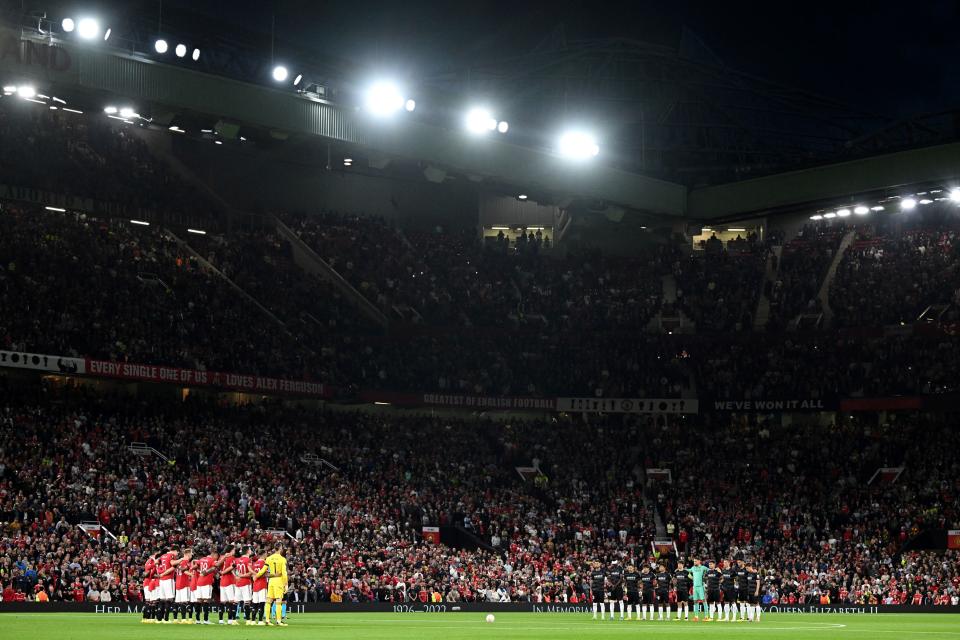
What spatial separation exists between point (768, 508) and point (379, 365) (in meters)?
22.1

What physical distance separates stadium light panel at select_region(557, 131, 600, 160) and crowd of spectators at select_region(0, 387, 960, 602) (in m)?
17.2

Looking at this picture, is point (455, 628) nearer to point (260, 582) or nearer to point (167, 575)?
point (260, 582)

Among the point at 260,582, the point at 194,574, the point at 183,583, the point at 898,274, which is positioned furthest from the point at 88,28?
the point at 898,274

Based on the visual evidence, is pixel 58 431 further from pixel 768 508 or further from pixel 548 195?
pixel 768 508

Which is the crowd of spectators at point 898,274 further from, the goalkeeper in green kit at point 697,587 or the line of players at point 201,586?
the line of players at point 201,586

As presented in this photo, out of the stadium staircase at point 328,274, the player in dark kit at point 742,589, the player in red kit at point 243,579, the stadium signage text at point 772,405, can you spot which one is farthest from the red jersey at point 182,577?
the stadium signage text at point 772,405

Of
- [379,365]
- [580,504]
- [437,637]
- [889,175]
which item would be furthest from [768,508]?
[437,637]

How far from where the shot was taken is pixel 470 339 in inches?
2825

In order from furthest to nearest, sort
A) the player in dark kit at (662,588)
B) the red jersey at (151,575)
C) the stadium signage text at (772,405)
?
the stadium signage text at (772,405) → the player in dark kit at (662,588) → the red jersey at (151,575)

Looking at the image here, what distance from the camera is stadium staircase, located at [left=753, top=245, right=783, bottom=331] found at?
70.5m

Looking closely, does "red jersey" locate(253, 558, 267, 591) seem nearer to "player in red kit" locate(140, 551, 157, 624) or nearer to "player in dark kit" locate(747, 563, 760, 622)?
"player in red kit" locate(140, 551, 157, 624)

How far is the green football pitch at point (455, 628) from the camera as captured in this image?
29.0m

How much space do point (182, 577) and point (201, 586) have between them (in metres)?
0.58

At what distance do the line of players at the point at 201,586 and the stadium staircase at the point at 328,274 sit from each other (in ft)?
127
